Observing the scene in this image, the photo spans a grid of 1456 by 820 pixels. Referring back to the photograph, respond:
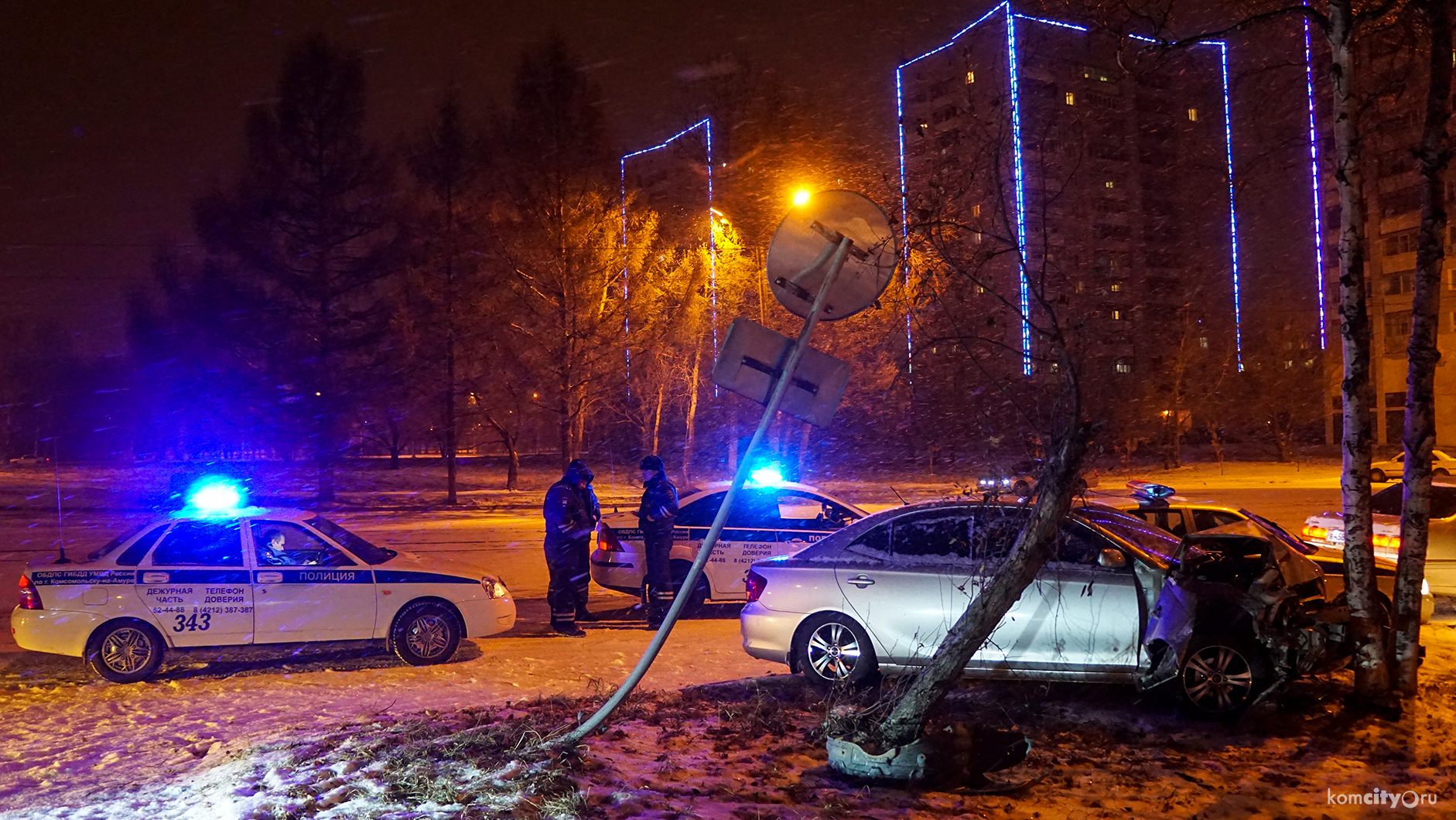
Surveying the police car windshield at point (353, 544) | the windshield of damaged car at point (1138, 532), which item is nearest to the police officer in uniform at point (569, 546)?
the police car windshield at point (353, 544)

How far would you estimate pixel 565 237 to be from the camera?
1098 inches

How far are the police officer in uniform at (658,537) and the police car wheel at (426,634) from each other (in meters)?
2.42

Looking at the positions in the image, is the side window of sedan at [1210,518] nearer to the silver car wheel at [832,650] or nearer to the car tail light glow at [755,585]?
the silver car wheel at [832,650]

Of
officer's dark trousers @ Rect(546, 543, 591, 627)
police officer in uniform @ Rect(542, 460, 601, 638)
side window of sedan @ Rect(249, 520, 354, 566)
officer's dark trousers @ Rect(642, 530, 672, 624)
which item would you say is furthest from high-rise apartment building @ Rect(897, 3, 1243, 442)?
side window of sedan @ Rect(249, 520, 354, 566)

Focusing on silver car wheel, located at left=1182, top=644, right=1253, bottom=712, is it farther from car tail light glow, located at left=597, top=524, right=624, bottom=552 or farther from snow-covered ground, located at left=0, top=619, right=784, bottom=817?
car tail light glow, located at left=597, top=524, right=624, bottom=552

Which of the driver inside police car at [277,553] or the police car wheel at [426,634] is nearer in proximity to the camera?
the driver inside police car at [277,553]

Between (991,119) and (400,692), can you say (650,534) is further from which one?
(991,119)

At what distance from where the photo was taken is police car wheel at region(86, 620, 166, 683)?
8.36 metres

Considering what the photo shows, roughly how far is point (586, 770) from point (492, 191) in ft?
84.4

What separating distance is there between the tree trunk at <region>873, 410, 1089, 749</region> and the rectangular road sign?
1295 mm

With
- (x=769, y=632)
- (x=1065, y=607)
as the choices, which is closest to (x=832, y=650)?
(x=769, y=632)

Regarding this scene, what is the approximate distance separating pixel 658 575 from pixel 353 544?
3200mm

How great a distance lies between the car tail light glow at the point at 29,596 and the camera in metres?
8.32

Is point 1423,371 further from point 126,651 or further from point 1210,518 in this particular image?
point 126,651
